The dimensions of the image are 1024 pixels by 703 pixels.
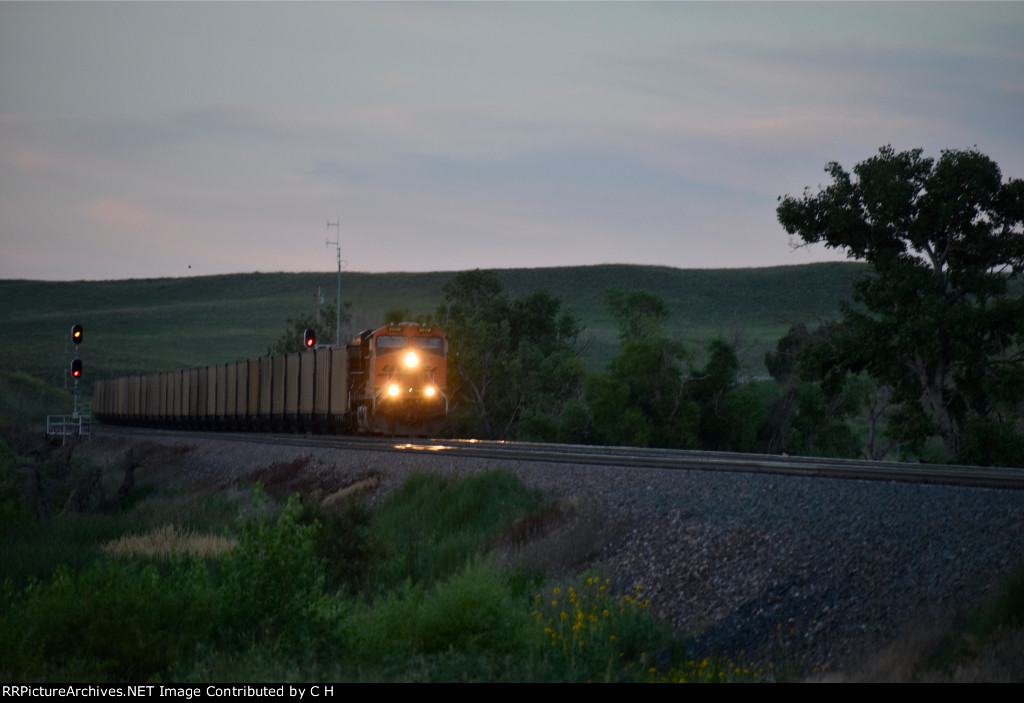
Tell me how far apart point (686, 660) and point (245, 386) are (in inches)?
1581

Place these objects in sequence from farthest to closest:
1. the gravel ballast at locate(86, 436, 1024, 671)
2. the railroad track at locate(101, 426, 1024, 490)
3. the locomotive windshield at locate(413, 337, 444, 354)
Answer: the locomotive windshield at locate(413, 337, 444, 354)
the railroad track at locate(101, 426, 1024, 490)
the gravel ballast at locate(86, 436, 1024, 671)

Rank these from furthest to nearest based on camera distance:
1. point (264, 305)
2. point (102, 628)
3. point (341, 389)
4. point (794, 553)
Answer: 1. point (264, 305)
2. point (341, 389)
3. point (794, 553)
4. point (102, 628)

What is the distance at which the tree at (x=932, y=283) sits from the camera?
97.1ft

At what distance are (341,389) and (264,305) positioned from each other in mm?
139240

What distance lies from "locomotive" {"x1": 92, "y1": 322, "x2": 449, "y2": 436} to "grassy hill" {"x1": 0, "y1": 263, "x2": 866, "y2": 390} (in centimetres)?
6926

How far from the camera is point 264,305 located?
169 m

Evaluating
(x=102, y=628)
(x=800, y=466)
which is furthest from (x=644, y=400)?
(x=102, y=628)

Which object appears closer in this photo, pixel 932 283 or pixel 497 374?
pixel 932 283

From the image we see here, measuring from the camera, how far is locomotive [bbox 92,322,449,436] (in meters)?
32.0

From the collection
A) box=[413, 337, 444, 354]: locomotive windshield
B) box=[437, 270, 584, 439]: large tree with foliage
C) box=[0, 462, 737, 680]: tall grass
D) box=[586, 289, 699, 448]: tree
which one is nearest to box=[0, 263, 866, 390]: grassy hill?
box=[437, 270, 584, 439]: large tree with foliage

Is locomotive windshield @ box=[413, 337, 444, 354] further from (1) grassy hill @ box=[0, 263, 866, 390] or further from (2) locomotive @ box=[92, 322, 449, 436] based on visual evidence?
→ (1) grassy hill @ box=[0, 263, 866, 390]

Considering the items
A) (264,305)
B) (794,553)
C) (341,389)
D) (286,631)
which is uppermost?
(264,305)

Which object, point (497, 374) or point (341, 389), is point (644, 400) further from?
point (341, 389)
